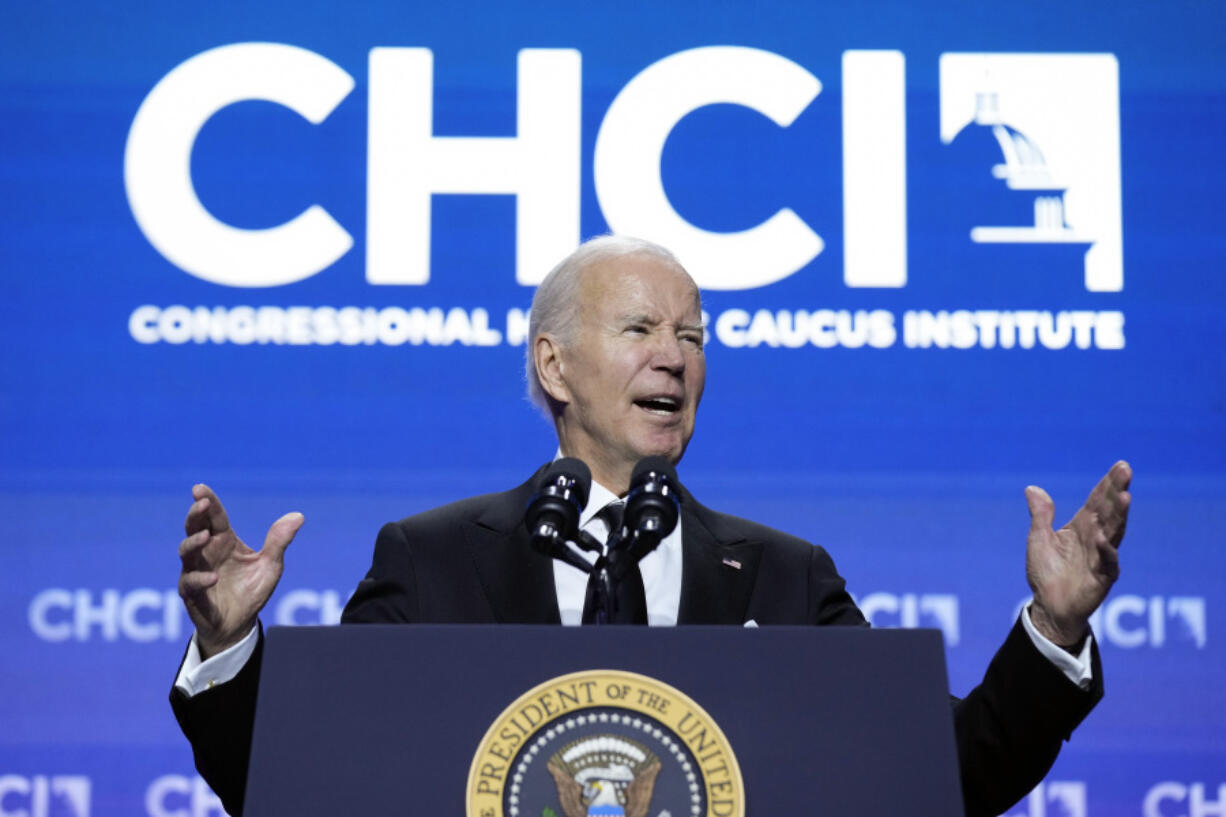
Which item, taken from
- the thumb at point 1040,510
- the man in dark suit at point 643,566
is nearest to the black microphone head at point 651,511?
the man in dark suit at point 643,566

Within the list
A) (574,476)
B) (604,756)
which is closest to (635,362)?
(574,476)

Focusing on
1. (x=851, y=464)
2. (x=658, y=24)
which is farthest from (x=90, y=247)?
(x=851, y=464)

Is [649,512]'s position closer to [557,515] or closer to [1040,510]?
[557,515]

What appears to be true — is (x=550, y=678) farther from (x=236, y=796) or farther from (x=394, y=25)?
(x=394, y=25)

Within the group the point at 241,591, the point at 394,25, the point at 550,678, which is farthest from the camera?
the point at 394,25

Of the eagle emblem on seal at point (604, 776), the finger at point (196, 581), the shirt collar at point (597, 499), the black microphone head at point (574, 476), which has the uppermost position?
the shirt collar at point (597, 499)

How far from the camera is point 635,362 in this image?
2.13m

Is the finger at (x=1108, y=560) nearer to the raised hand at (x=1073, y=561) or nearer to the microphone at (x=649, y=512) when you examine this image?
the raised hand at (x=1073, y=561)

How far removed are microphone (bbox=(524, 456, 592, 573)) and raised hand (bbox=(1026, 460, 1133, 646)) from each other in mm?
555

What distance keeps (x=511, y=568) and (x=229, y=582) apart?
0.45 meters

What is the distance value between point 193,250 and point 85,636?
2.91 ft

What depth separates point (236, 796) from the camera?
5.75ft

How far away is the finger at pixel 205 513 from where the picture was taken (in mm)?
1600

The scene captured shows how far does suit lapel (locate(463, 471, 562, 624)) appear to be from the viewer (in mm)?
1975
